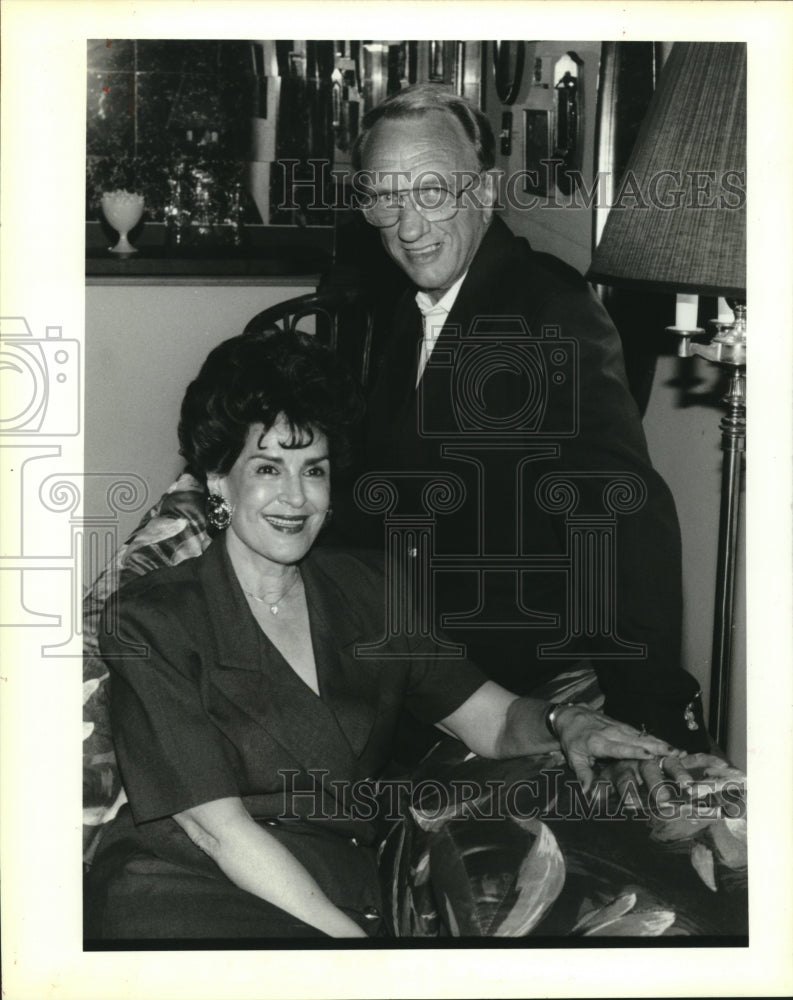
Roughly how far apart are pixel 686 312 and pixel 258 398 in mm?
637

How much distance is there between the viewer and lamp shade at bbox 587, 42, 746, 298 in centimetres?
161

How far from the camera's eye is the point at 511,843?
5.53 feet

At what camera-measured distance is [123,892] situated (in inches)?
65.7

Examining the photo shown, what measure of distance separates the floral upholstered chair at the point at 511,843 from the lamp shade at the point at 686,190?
0.61m

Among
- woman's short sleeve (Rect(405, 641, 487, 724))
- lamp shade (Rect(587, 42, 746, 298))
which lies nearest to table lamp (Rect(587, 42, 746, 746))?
lamp shade (Rect(587, 42, 746, 298))

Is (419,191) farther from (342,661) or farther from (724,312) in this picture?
(342,661)

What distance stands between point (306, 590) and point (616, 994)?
0.75 m

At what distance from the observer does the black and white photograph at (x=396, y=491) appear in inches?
65.9

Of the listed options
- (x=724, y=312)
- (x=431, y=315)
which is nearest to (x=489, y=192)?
(x=431, y=315)

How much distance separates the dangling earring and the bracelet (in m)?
0.55

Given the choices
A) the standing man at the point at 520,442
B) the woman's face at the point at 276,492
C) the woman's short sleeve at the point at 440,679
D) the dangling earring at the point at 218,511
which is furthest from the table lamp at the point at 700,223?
the dangling earring at the point at 218,511

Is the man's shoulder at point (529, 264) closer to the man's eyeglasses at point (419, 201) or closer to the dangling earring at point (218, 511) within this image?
the man's eyeglasses at point (419, 201)
